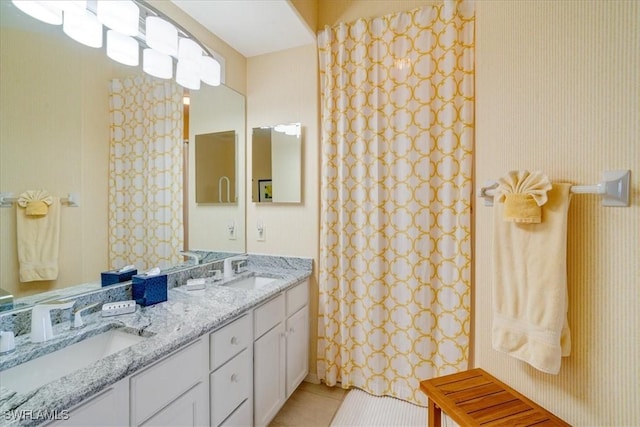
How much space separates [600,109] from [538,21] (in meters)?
0.45

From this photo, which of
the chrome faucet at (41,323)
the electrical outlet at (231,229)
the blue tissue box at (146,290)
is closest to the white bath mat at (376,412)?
the blue tissue box at (146,290)

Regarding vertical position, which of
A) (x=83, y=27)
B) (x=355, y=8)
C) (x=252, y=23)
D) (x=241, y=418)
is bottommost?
(x=241, y=418)

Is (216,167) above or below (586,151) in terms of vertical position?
above

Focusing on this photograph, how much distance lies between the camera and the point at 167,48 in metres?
1.55

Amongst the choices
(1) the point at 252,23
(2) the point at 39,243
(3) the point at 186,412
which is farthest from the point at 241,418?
(1) the point at 252,23

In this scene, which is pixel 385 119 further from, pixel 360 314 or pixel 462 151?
pixel 360 314

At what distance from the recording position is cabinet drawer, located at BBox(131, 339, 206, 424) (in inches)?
34.9

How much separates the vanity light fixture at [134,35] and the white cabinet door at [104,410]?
1427 millimetres

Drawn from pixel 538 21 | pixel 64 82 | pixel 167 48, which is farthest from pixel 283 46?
pixel 538 21

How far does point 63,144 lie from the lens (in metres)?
1.22

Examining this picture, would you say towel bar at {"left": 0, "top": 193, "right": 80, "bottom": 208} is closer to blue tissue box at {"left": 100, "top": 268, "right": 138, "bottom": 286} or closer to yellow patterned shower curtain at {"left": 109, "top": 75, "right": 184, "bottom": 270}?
yellow patterned shower curtain at {"left": 109, "top": 75, "right": 184, "bottom": 270}

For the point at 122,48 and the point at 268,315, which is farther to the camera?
the point at 268,315

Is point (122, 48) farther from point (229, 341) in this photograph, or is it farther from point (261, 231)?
point (229, 341)

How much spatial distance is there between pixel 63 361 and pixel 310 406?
149cm
